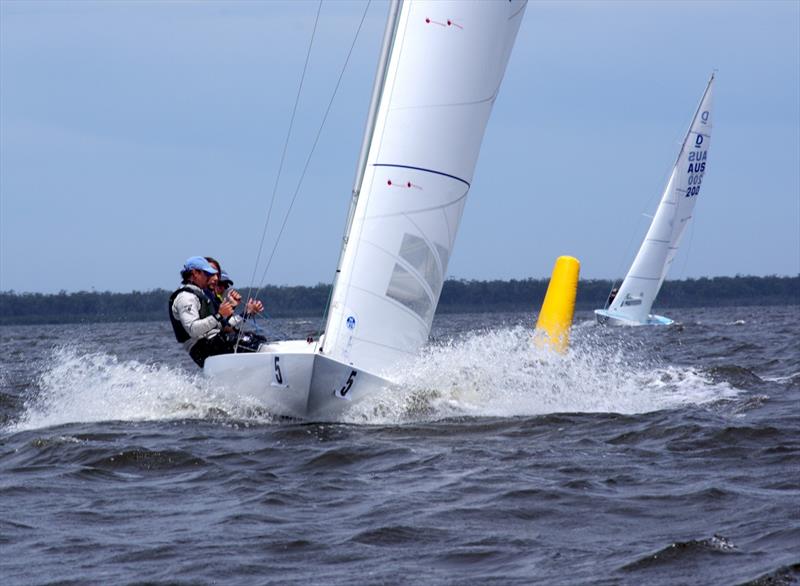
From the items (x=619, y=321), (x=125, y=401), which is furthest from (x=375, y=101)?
(x=619, y=321)

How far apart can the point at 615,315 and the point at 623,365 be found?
65.2 feet

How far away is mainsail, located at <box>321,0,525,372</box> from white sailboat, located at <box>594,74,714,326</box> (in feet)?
71.4

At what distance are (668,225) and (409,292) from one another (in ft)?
76.5

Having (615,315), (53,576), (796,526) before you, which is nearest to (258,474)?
(53,576)

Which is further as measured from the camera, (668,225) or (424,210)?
(668,225)

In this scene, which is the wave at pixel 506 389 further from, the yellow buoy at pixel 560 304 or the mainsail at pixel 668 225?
the mainsail at pixel 668 225

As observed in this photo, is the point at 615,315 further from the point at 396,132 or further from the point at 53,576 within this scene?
the point at 53,576

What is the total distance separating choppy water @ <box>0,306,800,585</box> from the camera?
4.36 meters

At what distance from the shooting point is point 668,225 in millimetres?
30953

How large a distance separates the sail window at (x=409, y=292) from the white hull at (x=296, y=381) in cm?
72

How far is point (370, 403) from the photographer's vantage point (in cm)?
816

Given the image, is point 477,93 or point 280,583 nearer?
point 280,583

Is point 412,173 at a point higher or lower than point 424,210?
higher

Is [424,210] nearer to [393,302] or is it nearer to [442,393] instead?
[393,302]
